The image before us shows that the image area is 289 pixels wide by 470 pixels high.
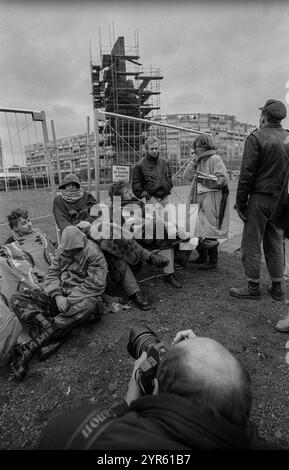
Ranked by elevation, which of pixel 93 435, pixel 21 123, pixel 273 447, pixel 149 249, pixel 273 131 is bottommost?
pixel 149 249

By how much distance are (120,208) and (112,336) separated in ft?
5.58

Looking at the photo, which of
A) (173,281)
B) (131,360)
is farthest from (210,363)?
(173,281)

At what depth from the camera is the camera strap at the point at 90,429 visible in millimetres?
662

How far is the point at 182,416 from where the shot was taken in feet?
2.22

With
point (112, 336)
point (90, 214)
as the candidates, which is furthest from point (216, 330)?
point (90, 214)

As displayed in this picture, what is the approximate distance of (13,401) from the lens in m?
1.94

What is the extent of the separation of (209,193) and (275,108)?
140 cm

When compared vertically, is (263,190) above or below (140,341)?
above

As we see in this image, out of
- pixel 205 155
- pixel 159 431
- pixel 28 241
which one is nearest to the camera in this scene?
pixel 159 431

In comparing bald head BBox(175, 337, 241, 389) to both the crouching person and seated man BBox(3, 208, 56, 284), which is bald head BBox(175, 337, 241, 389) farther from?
seated man BBox(3, 208, 56, 284)

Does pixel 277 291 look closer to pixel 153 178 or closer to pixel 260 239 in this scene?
pixel 260 239

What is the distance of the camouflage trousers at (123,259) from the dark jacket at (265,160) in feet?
4.53

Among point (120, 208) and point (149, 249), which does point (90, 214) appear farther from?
point (149, 249)

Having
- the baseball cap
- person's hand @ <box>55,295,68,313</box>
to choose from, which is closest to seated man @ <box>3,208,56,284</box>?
person's hand @ <box>55,295,68,313</box>
